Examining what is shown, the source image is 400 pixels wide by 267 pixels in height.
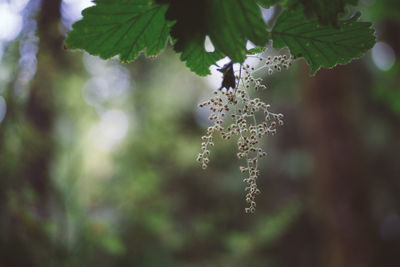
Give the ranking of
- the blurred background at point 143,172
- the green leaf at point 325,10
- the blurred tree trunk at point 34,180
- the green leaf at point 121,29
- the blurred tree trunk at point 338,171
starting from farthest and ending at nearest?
the blurred tree trunk at point 338,171 → the blurred background at point 143,172 → the blurred tree trunk at point 34,180 → the green leaf at point 121,29 → the green leaf at point 325,10

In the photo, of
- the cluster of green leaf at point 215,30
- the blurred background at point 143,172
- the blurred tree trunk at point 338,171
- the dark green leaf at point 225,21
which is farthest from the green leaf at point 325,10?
the blurred tree trunk at point 338,171

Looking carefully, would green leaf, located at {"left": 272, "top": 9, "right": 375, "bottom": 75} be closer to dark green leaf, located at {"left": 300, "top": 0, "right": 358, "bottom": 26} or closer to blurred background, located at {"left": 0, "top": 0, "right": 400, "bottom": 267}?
dark green leaf, located at {"left": 300, "top": 0, "right": 358, "bottom": 26}

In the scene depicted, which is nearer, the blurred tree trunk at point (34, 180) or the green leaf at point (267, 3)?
the green leaf at point (267, 3)

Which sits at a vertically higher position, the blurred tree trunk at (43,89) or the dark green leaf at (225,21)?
the blurred tree trunk at (43,89)

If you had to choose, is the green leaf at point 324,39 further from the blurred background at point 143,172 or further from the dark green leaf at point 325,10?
the blurred background at point 143,172

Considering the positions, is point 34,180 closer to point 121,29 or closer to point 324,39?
point 121,29

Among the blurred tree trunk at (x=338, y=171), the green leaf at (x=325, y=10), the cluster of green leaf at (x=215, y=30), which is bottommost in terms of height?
the green leaf at (x=325, y=10)

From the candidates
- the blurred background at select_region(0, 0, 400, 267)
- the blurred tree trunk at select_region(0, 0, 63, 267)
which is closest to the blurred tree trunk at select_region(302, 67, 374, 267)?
the blurred background at select_region(0, 0, 400, 267)

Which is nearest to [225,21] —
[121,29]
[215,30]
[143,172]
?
[215,30]
